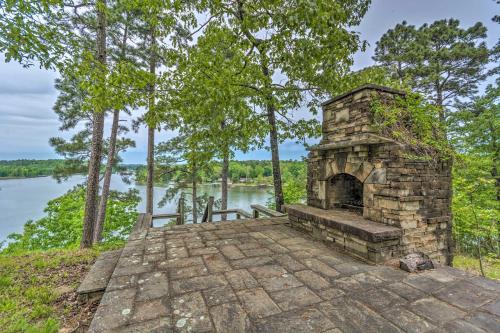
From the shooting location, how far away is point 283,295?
1.84m

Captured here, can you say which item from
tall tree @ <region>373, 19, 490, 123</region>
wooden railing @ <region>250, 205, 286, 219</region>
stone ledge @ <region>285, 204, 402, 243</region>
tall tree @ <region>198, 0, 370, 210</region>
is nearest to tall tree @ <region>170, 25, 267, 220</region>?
tall tree @ <region>198, 0, 370, 210</region>

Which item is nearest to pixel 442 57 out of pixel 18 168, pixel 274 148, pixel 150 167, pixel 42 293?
pixel 274 148

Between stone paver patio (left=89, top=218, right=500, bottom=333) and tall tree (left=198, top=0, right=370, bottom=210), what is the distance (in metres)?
3.01

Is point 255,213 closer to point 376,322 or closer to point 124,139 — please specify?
point 376,322

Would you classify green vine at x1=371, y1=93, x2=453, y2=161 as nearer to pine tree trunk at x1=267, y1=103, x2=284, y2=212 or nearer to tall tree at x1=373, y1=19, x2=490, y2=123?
pine tree trunk at x1=267, y1=103, x2=284, y2=212

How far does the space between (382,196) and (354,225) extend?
20.6 inches

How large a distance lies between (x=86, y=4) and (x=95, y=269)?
16.0 ft

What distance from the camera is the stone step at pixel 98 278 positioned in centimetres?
201

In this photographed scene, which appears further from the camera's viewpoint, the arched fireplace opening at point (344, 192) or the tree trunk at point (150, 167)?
the tree trunk at point (150, 167)

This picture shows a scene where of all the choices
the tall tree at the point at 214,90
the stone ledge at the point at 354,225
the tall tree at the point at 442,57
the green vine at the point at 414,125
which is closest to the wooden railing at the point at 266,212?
the stone ledge at the point at 354,225

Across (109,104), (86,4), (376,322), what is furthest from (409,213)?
(86,4)

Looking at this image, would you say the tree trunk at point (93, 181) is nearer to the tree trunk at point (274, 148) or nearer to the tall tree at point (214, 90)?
the tall tree at point (214, 90)

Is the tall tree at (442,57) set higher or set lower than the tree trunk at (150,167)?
higher

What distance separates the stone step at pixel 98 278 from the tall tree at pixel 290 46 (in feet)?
11.9
